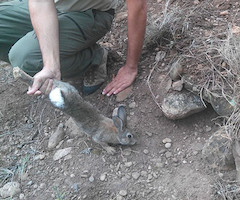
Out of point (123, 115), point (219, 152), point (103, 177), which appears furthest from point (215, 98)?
point (103, 177)

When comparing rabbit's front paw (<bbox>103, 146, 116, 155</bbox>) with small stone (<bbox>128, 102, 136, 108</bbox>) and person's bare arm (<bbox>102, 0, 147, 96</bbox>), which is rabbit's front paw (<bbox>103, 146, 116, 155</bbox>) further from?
person's bare arm (<bbox>102, 0, 147, 96</bbox>)

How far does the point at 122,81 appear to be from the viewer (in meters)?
2.51

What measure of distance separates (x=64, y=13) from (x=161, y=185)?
1.35m

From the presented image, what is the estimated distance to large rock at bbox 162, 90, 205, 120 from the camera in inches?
85.0

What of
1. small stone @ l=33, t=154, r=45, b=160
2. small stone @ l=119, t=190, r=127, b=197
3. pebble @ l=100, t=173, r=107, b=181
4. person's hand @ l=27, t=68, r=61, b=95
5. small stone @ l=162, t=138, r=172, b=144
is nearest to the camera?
person's hand @ l=27, t=68, r=61, b=95

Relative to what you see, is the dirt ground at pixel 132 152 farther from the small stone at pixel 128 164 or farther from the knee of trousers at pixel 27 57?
the knee of trousers at pixel 27 57

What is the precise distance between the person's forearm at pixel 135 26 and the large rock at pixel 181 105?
419 mm

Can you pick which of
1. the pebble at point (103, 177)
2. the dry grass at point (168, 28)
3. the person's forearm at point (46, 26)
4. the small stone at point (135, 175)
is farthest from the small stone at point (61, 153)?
the dry grass at point (168, 28)

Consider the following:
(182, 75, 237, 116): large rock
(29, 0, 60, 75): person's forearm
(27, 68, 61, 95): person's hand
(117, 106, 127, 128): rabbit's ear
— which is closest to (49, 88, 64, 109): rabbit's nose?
(27, 68, 61, 95): person's hand

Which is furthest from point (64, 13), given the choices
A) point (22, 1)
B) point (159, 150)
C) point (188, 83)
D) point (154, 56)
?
point (159, 150)

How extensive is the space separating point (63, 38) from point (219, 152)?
1249mm

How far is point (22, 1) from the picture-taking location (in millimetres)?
2768

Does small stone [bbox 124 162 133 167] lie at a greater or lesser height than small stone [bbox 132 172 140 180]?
greater

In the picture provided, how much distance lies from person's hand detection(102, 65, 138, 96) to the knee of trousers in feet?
1.67
